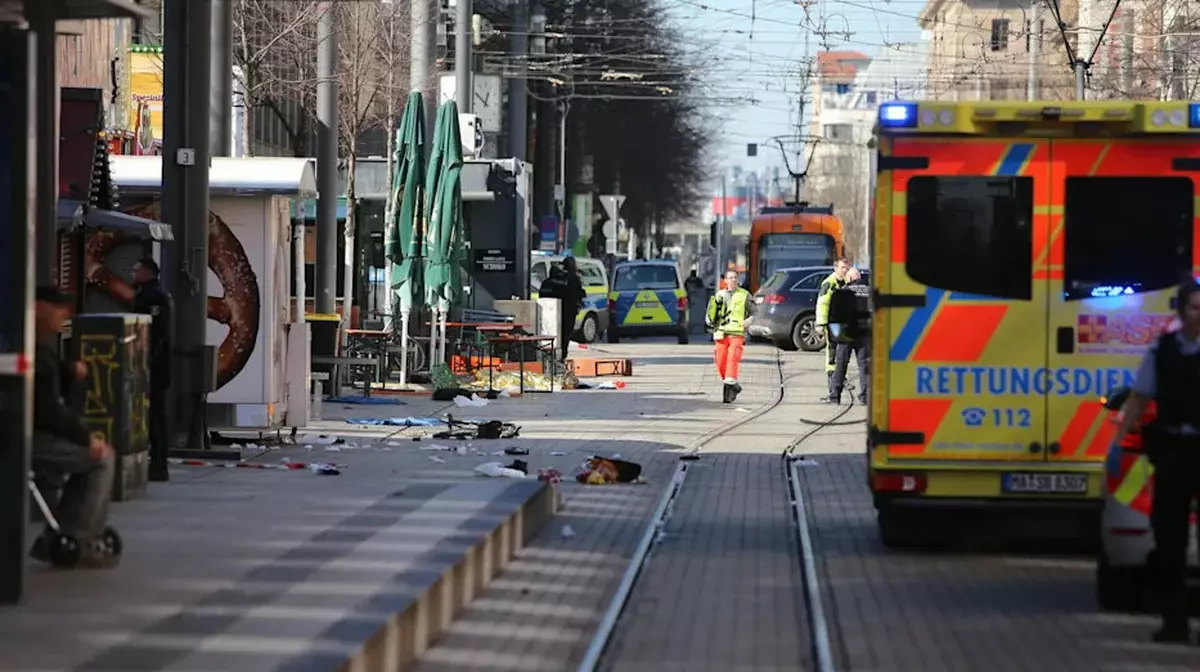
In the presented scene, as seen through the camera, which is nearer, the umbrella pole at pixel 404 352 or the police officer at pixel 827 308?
the police officer at pixel 827 308

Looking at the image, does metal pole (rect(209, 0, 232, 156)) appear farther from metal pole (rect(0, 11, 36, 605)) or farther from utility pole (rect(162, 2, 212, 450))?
metal pole (rect(0, 11, 36, 605))

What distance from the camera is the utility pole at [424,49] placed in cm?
2778

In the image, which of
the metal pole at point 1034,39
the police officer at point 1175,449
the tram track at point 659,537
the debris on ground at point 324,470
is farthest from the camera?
the metal pole at point 1034,39

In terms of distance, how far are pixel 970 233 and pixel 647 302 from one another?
35090 millimetres

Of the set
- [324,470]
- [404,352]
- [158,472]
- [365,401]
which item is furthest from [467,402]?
[158,472]

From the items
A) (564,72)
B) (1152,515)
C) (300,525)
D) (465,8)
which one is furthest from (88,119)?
(564,72)

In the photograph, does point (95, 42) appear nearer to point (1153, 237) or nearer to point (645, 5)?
point (1153, 237)

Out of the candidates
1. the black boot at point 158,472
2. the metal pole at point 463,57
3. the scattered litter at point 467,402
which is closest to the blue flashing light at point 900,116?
the black boot at point 158,472

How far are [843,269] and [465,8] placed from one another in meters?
8.88

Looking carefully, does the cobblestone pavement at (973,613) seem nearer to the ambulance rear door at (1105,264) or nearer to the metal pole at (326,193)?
the ambulance rear door at (1105,264)

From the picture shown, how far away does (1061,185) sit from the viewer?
12.9 metres

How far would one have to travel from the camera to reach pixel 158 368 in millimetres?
15359

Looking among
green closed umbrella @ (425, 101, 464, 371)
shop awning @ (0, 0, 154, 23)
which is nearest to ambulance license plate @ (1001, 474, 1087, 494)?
shop awning @ (0, 0, 154, 23)

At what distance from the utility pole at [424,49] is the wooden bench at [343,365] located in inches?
146
